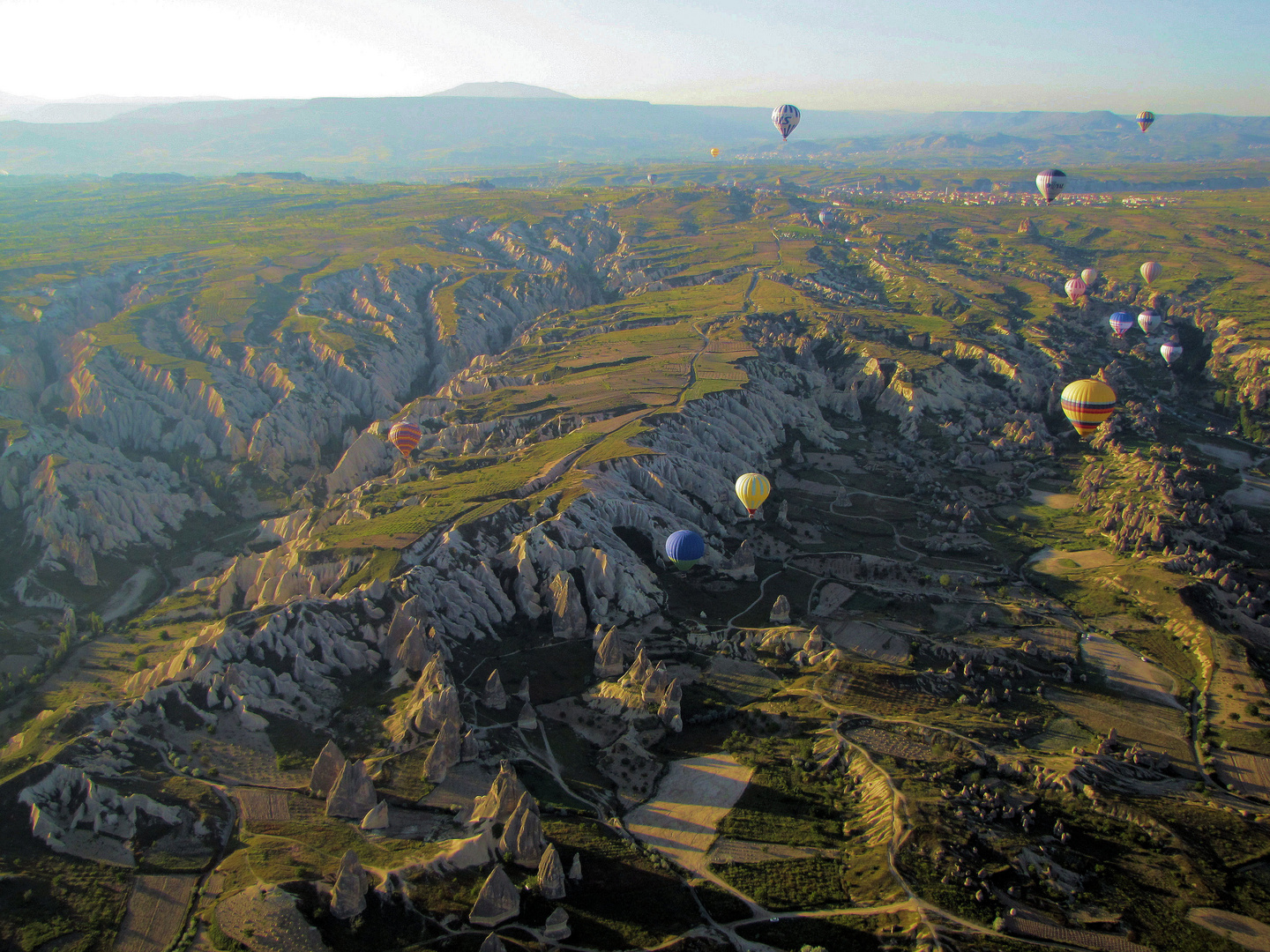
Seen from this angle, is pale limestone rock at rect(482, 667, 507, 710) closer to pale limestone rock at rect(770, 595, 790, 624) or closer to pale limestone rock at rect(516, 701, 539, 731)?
pale limestone rock at rect(516, 701, 539, 731)

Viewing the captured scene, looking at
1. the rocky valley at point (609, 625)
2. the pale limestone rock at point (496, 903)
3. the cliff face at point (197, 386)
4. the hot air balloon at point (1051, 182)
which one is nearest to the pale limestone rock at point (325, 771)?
the rocky valley at point (609, 625)

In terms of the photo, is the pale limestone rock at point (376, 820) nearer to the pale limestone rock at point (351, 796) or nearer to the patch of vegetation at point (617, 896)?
the pale limestone rock at point (351, 796)

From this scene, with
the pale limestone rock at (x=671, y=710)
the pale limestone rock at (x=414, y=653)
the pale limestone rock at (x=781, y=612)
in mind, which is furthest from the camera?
the pale limestone rock at (x=781, y=612)

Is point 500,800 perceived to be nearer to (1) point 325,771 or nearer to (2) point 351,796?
(2) point 351,796

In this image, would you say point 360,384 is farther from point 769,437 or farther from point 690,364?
point 769,437

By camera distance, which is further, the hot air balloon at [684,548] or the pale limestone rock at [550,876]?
the hot air balloon at [684,548]

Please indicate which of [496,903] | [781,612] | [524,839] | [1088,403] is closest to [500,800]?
[524,839]

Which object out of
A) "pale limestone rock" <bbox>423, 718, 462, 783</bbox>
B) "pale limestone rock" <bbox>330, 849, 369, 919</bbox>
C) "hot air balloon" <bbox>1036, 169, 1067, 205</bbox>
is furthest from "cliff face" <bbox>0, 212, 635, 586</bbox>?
"hot air balloon" <bbox>1036, 169, 1067, 205</bbox>

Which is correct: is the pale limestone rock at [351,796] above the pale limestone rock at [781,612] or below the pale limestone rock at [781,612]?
above
